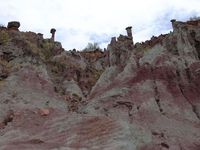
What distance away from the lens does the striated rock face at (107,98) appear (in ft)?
59.1

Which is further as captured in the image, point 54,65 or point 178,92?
point 54,65

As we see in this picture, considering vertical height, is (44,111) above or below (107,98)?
below

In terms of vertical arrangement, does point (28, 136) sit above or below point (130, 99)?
below

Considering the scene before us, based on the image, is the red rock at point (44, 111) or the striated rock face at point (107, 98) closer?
the striated rock face at point (107, 98)

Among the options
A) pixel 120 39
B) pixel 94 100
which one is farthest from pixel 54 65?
pixel 94 100

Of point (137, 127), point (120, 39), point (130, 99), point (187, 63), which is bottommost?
point (137, 127)

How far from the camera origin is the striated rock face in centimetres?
1800

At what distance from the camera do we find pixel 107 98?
22.2 metres

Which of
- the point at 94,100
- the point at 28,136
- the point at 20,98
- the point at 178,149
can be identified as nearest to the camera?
the point at 178,149

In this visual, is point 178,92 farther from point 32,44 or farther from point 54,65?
point 32,44

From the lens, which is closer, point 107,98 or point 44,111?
point 107,98

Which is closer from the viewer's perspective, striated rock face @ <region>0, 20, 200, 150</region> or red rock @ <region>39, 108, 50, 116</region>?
striated rock face @ <region>0, 20, 200, 150</region>

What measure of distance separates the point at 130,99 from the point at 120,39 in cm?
1118

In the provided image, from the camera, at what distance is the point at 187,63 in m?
25.0
